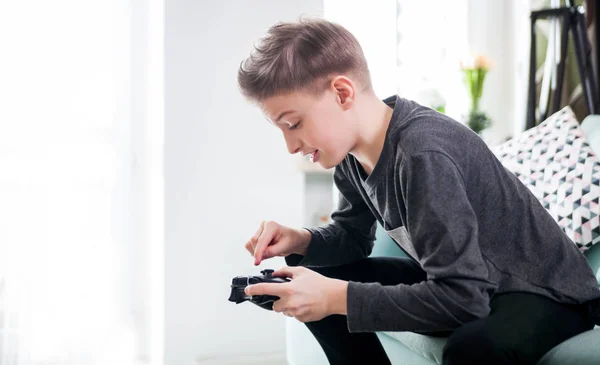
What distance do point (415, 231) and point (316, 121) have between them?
28 centimetres

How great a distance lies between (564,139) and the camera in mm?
1591

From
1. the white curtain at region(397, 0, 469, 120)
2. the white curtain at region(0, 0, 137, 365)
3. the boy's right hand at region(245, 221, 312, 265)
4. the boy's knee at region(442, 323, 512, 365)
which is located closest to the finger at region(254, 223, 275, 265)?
the boy's right hand at region(245, 221, 312, 265)

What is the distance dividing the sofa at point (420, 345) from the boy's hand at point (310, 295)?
0.24 m

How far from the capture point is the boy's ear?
110cm

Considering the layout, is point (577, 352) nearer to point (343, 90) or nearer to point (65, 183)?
point (343, 90)

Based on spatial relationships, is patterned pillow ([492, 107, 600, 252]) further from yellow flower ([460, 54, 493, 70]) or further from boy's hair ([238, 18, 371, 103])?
yellow flower ([460, 54, 493, 70])

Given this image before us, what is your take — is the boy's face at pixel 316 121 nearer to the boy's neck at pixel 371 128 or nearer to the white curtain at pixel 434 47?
the boy's neck at pixel 371 128

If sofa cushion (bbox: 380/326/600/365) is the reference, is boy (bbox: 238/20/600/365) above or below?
above

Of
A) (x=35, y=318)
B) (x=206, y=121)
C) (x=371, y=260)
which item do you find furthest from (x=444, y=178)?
(x=35, y=318)

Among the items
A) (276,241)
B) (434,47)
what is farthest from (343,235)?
(434,47)

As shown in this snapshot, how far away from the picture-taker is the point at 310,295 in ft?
3.14

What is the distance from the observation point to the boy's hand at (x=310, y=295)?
953mm

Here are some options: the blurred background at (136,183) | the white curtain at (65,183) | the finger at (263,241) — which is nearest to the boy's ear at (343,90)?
the finger at (263,241)

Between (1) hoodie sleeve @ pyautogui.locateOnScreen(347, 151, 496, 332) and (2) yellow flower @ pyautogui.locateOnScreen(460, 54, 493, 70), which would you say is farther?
(2) yellow flower @ pyautogui.locateOnScreen(460, 54, 493, 70)
